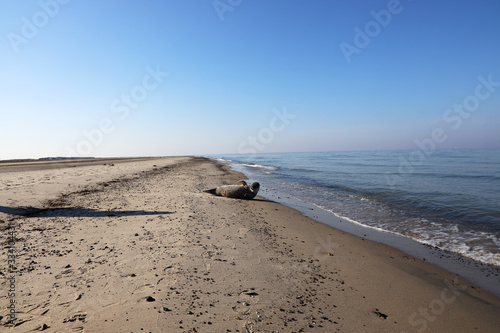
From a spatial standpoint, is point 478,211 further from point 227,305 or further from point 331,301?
point 227,305

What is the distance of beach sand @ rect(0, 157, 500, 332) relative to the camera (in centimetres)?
307

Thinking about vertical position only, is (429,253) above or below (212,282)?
below

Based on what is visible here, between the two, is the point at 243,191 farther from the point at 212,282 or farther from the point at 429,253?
the point at 212,282

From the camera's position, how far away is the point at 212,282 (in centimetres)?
396

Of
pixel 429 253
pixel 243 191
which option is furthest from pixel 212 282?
pixel 243 191

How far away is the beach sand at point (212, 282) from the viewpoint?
3.07 meters

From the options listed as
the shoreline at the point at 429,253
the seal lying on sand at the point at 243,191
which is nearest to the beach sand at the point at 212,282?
the shoreline at the point at 429,253

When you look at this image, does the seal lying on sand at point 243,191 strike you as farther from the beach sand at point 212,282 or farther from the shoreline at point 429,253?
the beach sand at point 212,282

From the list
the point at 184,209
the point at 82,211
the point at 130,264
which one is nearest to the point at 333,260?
the point at 130,264

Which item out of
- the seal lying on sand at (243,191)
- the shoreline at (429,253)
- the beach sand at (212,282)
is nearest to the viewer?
the beach sand at (212,282)

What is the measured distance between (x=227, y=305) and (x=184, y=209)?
588 centimetres

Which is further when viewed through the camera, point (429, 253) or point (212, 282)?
point (429, 253)

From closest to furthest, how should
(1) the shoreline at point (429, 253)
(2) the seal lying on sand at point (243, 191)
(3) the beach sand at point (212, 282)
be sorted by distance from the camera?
1. (3) the beach sand at point (212, 282)
2. (1) the shoreline at point (429, 253)
3. (2) the seal lying on sand at point (243, 191)

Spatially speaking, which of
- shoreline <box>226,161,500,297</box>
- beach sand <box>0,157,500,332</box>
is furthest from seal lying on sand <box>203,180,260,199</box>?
beach sand <box>0,157,500,332</box>
